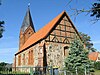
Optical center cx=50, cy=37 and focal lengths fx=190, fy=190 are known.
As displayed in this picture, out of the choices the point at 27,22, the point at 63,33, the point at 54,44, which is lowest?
the point at 54,44

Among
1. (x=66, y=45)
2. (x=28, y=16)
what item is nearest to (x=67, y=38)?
(x=66, y=45)

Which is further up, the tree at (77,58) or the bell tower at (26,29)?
the bell tower at (26,29)

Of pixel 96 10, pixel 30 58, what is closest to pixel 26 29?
pixel 30 58

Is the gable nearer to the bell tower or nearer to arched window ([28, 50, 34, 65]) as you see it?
arched window ([28, 50, 34, 65])

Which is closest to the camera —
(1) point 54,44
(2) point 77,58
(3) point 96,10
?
(3) point 96,10

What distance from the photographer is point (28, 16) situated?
142 feet

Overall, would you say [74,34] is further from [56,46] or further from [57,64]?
[57,64]

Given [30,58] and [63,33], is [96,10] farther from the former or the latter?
[30,58]

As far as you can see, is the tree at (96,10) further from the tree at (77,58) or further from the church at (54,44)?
the church at (54,44)

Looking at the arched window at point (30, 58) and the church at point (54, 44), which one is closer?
the church at point (54, 44)

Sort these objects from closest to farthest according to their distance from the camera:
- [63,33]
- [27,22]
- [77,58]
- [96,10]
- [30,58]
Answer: [96,10], [77,58], [63,33], [30,58], [27,22]

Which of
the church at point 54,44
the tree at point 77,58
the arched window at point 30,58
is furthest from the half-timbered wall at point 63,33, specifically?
the arched window at point 30,58

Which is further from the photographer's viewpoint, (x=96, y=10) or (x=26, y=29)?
(x=26, y=29)

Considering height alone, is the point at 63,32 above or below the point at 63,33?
above
